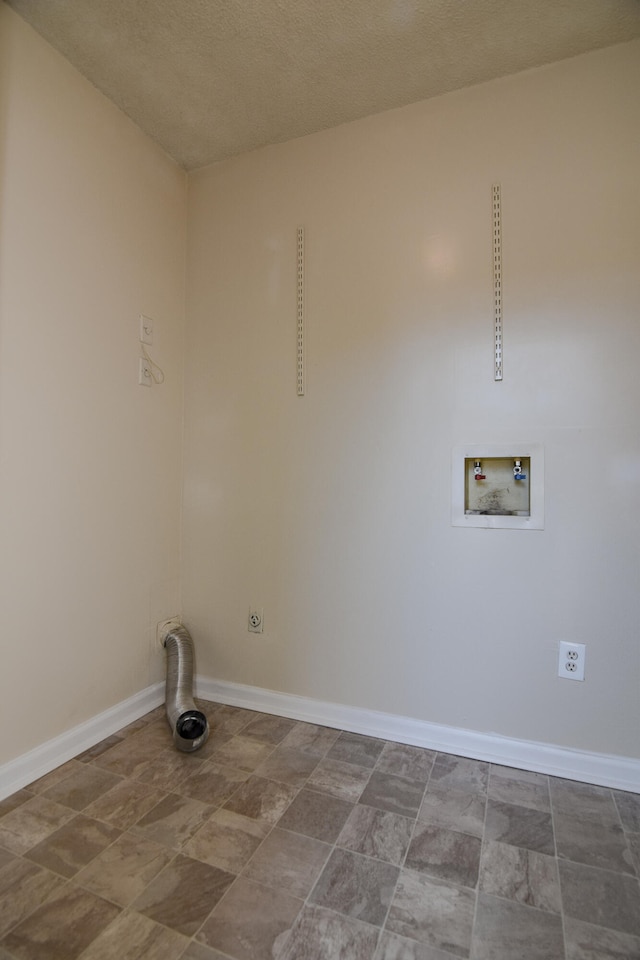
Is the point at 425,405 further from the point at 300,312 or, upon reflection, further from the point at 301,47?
the point at 301,47

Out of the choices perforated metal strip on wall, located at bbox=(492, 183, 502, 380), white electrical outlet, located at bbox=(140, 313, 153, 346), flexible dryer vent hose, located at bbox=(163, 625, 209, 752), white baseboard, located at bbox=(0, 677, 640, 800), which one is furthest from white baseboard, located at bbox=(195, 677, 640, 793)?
white electrical outlet, located at bbox=(140, 313, 153, 346)

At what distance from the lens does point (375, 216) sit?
6.04ft

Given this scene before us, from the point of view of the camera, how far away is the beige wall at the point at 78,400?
1.46 meters

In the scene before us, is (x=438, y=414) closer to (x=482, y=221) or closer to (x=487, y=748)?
(x=482, y=221)

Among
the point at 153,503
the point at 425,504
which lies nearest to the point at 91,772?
the point at 153,503

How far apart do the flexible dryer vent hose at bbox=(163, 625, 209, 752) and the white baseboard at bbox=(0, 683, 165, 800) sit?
0.49 feet

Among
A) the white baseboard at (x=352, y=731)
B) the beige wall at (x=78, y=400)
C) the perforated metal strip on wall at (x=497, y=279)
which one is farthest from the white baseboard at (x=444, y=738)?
the perforated metal strip on wall at (x=497, y=279)

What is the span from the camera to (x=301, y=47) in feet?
5.03

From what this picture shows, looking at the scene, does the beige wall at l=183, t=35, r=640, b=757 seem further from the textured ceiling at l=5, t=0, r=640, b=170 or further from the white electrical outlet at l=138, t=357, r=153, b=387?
the white electrical outlet at l=138, t=357, r=153, b=387

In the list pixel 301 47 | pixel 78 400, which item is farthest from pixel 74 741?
pixel 301 47

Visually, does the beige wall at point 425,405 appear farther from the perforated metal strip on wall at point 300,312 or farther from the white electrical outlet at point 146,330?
the white electrical outlet at point 146,330

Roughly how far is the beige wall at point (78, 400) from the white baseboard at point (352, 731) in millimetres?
62

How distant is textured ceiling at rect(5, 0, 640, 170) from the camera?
1410 mm

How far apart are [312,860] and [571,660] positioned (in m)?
1.01
